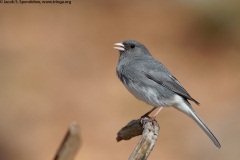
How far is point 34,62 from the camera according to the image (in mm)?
9078

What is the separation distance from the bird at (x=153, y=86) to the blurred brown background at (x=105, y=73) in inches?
94.9

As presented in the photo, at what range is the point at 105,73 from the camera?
30.0ft

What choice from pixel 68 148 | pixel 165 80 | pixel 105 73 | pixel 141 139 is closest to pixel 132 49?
pixel 165 80

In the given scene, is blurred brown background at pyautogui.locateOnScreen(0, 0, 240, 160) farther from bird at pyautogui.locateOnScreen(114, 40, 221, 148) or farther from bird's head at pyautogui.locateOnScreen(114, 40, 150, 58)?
bird at pyautogui.locateOnScreen(114, 40, 221, 148)

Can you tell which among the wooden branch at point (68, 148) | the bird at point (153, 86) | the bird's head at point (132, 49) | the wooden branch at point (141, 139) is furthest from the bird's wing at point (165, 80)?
the wooden branch at point (68, 148)

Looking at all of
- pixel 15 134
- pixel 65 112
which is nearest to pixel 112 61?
pixel 65 112

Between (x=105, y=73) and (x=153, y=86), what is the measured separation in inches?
190

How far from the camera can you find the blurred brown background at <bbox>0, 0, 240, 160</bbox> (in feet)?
23.2

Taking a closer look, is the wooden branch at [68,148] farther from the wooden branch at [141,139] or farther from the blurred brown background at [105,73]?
the blurred brown background at [105,73]

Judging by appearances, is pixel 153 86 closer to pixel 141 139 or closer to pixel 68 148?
pixel 141 139

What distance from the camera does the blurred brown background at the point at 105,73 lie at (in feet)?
23.2

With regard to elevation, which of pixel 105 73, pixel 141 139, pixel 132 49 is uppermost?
pixel 105 73

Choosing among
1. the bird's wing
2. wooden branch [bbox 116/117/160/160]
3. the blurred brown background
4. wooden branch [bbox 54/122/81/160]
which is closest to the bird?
the bird's wing

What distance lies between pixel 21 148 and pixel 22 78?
1911 mm
